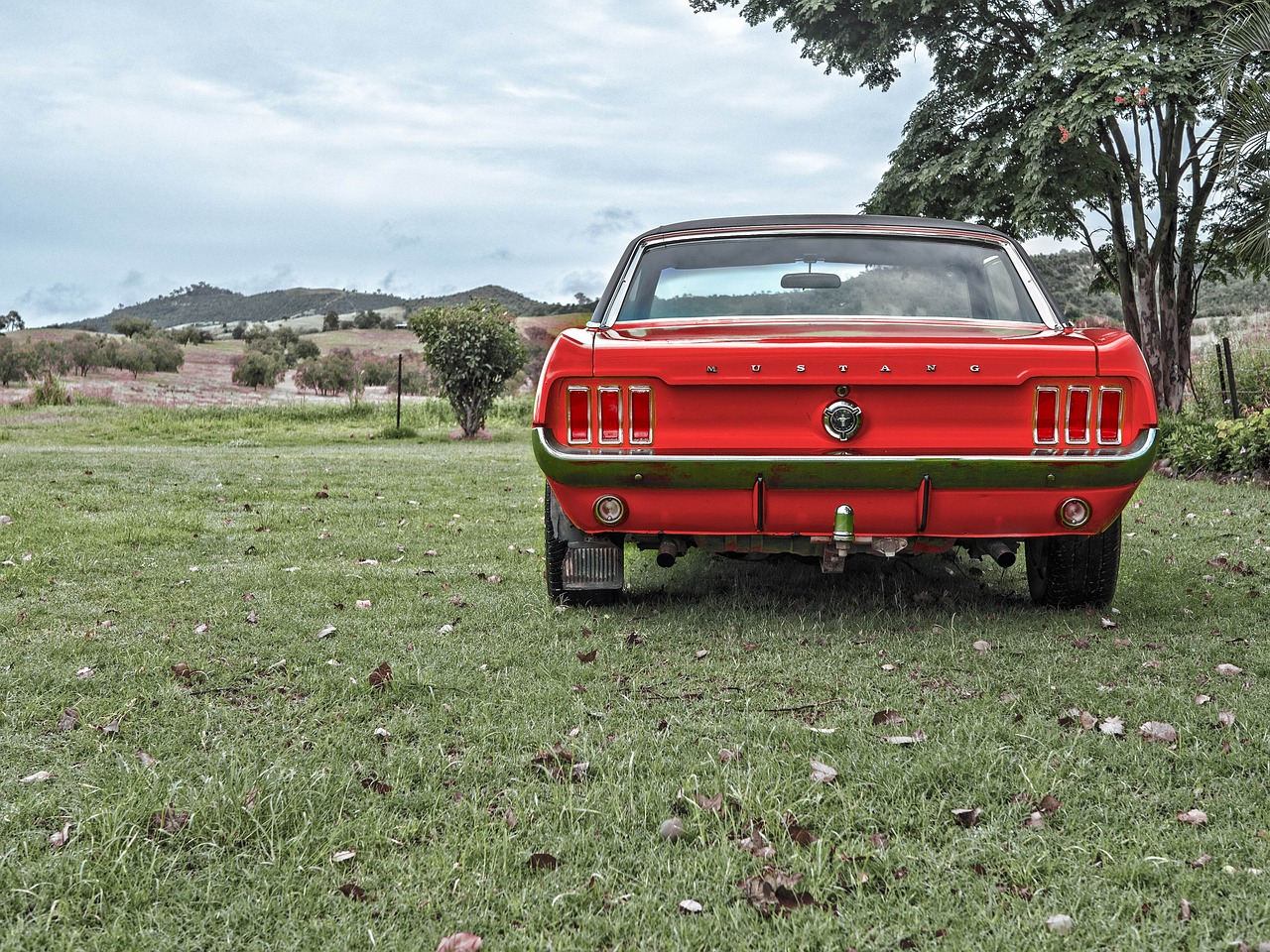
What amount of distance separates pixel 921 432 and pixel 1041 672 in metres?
0.93

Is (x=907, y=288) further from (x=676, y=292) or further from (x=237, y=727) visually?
(x=237, y=727)

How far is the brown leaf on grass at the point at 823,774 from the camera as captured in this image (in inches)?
98.9

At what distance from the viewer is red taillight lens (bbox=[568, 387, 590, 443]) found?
3.56 meters

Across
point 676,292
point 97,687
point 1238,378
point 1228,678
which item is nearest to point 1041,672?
point 1228,678

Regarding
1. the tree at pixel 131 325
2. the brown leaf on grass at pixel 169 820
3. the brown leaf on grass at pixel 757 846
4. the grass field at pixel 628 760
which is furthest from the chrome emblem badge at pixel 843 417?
the tree at pixel 131 325

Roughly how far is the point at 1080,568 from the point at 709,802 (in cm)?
257

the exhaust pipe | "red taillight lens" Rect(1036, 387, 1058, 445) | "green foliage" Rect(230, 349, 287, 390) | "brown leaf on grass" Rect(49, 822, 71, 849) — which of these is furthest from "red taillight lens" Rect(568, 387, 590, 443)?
"green foliage" Rect(230, 349, 287, 390)

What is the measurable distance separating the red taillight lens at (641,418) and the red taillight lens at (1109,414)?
5.23 feet

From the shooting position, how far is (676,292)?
171 inches

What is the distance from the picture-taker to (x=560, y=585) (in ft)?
14.6

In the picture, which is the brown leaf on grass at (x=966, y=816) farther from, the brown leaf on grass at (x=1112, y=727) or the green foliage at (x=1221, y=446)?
the green foliage at (x=1221, y=446)

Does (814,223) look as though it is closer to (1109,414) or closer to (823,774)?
(1109,414)

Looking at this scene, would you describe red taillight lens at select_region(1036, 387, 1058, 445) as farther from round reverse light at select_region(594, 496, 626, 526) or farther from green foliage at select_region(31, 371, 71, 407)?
green foliage at select_region(31, 371, 71, 407)

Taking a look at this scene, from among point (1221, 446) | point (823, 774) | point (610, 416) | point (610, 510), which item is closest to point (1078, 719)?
point (823, 774)
